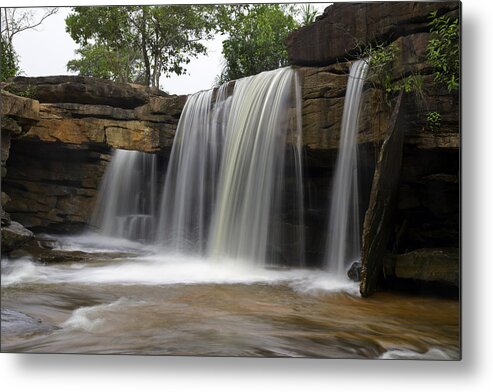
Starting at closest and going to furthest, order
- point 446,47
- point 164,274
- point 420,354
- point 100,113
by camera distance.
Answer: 1. point 420,354
2. point 446,47
3. point 164,274
4. point 100,113

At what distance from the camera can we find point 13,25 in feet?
9.46

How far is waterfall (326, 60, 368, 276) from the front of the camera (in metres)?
3.09

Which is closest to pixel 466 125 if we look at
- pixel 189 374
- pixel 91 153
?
pixel 189 374

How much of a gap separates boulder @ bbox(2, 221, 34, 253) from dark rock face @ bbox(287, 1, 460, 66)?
207 cm

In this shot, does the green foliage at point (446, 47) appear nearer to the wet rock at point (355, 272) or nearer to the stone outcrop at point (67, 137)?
the wet rock at point (355, 272)

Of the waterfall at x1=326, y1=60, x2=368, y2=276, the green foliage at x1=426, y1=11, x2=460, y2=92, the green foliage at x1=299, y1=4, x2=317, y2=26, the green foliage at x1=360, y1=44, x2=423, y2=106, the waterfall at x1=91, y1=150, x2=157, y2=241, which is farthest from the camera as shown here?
the waterfall at x1=91, y1=150, x2=157, y2=241

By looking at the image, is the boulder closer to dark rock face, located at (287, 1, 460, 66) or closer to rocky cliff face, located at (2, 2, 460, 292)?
rocky cliff face, located at (2, 2, 460, 292)

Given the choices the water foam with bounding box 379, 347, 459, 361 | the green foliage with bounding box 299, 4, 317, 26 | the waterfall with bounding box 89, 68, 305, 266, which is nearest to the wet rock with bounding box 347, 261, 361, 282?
the waterfall with bounding box 89, 68, 305, 266

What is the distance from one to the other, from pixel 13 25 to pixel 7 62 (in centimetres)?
22

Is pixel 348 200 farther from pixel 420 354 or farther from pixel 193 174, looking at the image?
pixel 193 174

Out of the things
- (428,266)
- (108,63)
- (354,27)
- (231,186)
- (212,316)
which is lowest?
(212,316)

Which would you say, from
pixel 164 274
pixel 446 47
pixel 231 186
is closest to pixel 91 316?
pixel 164 274

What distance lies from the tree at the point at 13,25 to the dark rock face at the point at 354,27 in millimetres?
1530

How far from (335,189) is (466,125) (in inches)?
34.1
